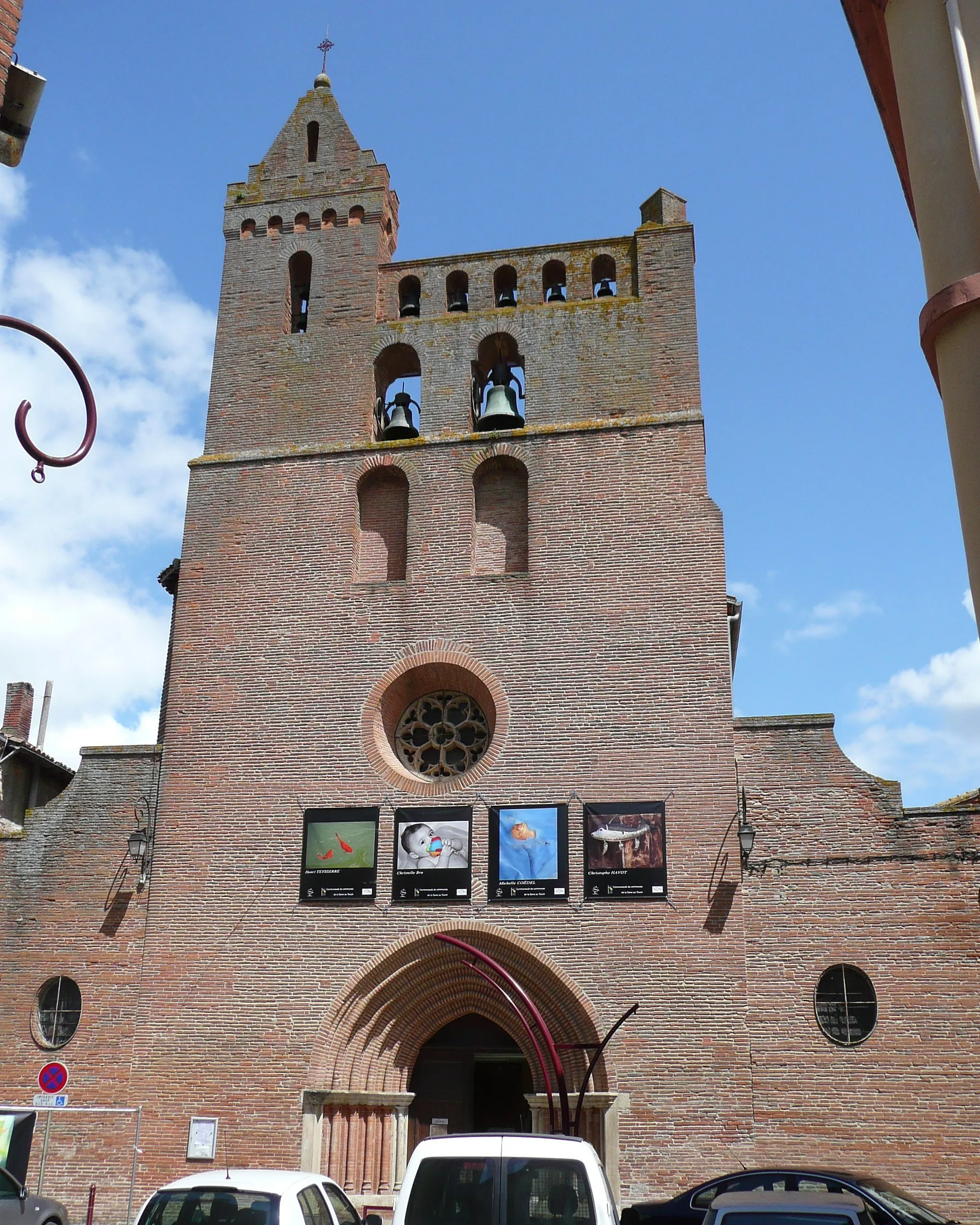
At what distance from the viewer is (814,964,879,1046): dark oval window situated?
45.5ft

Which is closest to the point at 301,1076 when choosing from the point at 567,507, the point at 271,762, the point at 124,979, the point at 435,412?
the point at 124,979

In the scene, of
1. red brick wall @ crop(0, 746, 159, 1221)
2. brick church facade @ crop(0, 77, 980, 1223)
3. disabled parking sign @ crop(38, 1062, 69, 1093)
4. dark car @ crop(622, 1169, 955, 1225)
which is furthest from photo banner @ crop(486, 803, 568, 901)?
disabled parking sign @ crop(38, 1062, 69, 1093)

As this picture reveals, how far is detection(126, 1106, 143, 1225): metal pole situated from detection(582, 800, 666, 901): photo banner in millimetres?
6173

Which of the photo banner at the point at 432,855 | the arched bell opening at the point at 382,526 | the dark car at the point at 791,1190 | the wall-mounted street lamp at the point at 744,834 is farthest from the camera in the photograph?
the arched bell opening at the point at 382,526

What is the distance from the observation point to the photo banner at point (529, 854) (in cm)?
1484

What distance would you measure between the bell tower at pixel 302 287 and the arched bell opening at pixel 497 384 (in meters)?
1.71

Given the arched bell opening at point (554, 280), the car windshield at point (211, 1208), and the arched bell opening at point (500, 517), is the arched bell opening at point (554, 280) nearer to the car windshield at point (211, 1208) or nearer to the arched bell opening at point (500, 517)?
the arched bell opening at point (500, 517)

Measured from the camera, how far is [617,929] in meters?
14.5

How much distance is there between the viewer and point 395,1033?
599 inches

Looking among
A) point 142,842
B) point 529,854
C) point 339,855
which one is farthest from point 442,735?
point 142,842

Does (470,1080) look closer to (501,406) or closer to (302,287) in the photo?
(501,406)

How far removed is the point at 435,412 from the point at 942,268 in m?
13.5

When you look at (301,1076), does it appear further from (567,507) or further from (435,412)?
(435,412)

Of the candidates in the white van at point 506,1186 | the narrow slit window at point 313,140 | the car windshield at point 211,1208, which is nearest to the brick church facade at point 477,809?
the narrow slit window at point 313,140
